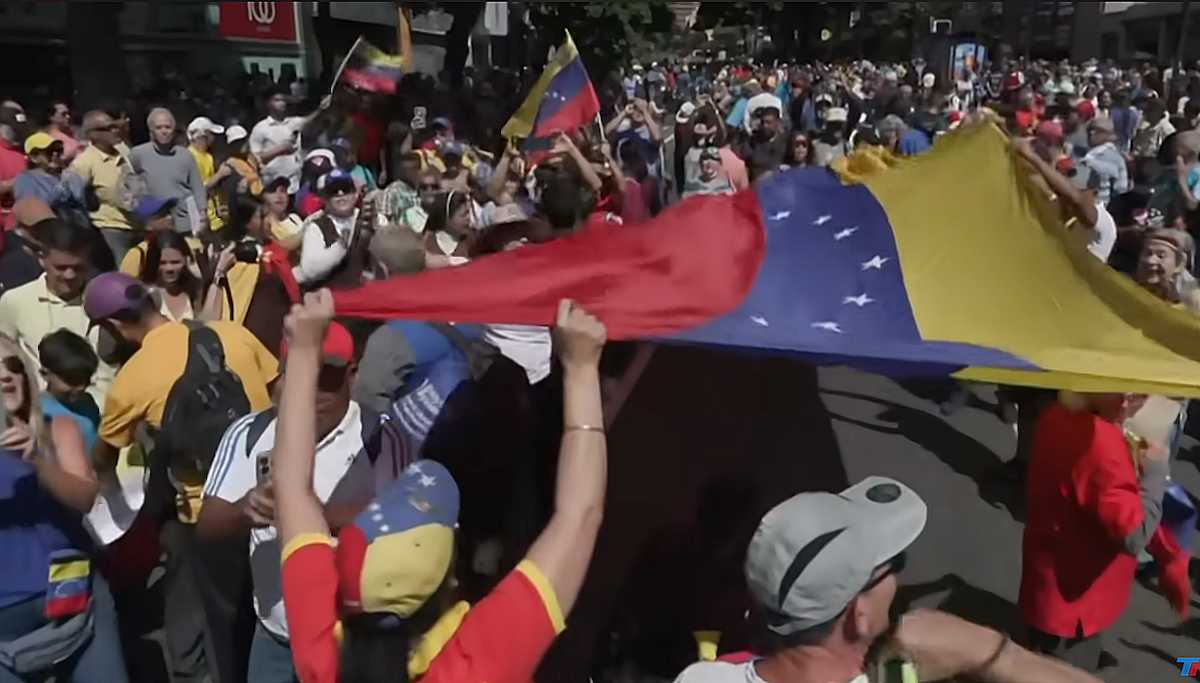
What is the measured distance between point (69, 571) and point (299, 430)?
4.16 ft

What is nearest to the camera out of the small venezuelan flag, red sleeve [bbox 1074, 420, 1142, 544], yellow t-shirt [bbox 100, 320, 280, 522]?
the small venezuelan flag

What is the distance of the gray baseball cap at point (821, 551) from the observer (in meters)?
2.00

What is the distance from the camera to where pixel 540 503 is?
4199 mm

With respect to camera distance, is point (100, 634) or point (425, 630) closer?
point (425, 630)

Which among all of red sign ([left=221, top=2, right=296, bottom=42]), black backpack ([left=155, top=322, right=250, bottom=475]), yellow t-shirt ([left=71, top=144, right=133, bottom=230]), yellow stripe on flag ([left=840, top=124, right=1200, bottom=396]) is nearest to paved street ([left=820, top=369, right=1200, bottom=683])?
yellow stripe on flag ([left=840, top=124, right=1200, bottom=396])

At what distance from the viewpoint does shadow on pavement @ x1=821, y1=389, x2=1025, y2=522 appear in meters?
6.20

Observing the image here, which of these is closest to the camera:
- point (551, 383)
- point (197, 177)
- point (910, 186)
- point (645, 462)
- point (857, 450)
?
point (910, 186)

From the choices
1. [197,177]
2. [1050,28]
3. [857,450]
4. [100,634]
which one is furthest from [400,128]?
[1050,28]

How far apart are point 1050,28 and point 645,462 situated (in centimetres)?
5446

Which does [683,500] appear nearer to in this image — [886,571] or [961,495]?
[961,495]

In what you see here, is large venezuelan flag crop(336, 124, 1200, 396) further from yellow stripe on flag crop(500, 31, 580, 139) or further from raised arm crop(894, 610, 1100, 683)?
yellow stripe on flag crop(500, 31, 580, 139)

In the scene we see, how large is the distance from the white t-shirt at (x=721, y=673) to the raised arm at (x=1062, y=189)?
253 cm

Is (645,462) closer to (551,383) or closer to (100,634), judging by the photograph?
(551,383)

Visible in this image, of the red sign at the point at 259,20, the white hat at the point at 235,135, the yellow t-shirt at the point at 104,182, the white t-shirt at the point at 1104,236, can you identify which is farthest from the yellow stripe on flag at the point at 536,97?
the red sign at the point at 259,20
